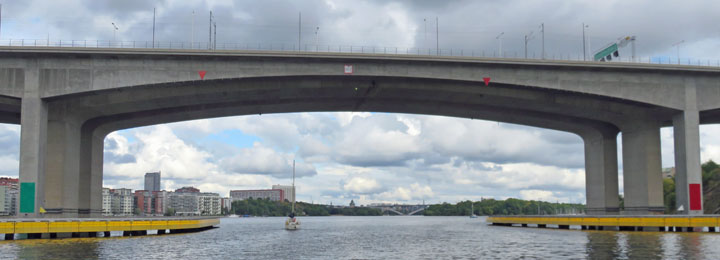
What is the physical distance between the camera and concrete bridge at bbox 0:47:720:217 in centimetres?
5894

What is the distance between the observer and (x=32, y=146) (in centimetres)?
5759

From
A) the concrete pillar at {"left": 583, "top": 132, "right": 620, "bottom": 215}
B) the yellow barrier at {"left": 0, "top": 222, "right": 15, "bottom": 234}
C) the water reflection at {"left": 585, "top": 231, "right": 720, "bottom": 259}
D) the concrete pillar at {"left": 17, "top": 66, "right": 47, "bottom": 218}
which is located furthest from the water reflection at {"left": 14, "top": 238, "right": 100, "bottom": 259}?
the concrete pillar at {"left": 583, "top": 132, "right": 620, "bottom": 215}

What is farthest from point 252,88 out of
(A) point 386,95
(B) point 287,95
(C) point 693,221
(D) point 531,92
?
(C) point 693,221

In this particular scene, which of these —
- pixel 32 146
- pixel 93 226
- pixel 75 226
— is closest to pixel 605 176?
pixel 93 226

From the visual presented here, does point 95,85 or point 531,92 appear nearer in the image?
point 95,85

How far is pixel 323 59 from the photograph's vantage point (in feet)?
202

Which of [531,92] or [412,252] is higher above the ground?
[531,92]

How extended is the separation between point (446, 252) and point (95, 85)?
118 ft

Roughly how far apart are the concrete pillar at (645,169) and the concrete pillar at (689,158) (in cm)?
658

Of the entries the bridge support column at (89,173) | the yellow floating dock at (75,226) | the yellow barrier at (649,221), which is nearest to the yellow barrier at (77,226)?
the yellow floating dock at (75,226)

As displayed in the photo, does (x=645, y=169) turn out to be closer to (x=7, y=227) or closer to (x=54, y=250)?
(x=54, y=250)

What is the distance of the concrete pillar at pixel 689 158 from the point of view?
211ft

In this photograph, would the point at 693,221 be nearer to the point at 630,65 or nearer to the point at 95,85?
the point at 630,65

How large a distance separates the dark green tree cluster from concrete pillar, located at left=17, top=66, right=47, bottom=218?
91593 millimetres
